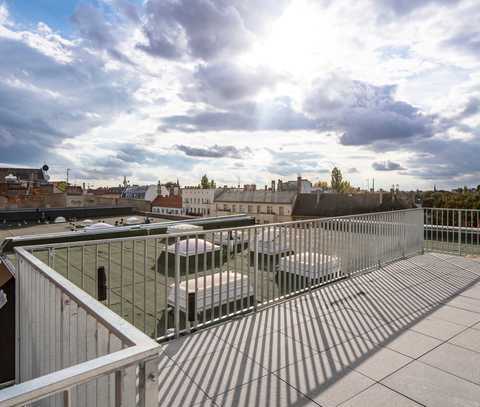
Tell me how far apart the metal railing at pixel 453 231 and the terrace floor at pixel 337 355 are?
11.0 ft

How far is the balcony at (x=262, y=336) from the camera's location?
3.69 feet

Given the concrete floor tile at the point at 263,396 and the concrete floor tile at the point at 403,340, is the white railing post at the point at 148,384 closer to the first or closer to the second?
→ the concrete floor tile at the point at 263,396

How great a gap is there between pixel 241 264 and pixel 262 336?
35.1 inches

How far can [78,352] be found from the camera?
142 centimetres

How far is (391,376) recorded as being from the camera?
238 cm

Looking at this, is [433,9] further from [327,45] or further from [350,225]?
[350,225]

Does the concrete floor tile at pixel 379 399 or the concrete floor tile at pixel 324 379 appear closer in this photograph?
the concrete floor tile at pixel 379 399

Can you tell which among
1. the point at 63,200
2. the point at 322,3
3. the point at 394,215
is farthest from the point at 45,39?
the point at 63,200

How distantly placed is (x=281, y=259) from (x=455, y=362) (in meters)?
2.12

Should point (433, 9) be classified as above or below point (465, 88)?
above

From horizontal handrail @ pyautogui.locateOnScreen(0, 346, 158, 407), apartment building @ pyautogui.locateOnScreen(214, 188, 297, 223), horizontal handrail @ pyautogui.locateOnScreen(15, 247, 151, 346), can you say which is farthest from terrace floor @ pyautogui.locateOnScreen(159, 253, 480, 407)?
apartment building @ pyautogui.locateOnScreen(214, 188, 297, 223)

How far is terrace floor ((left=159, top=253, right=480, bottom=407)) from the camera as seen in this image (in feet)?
7.10

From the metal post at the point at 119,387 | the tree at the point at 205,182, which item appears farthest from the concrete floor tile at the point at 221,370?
the tree at the point at 205,182

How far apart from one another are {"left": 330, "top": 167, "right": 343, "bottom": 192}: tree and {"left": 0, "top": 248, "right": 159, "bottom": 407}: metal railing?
256 feet
